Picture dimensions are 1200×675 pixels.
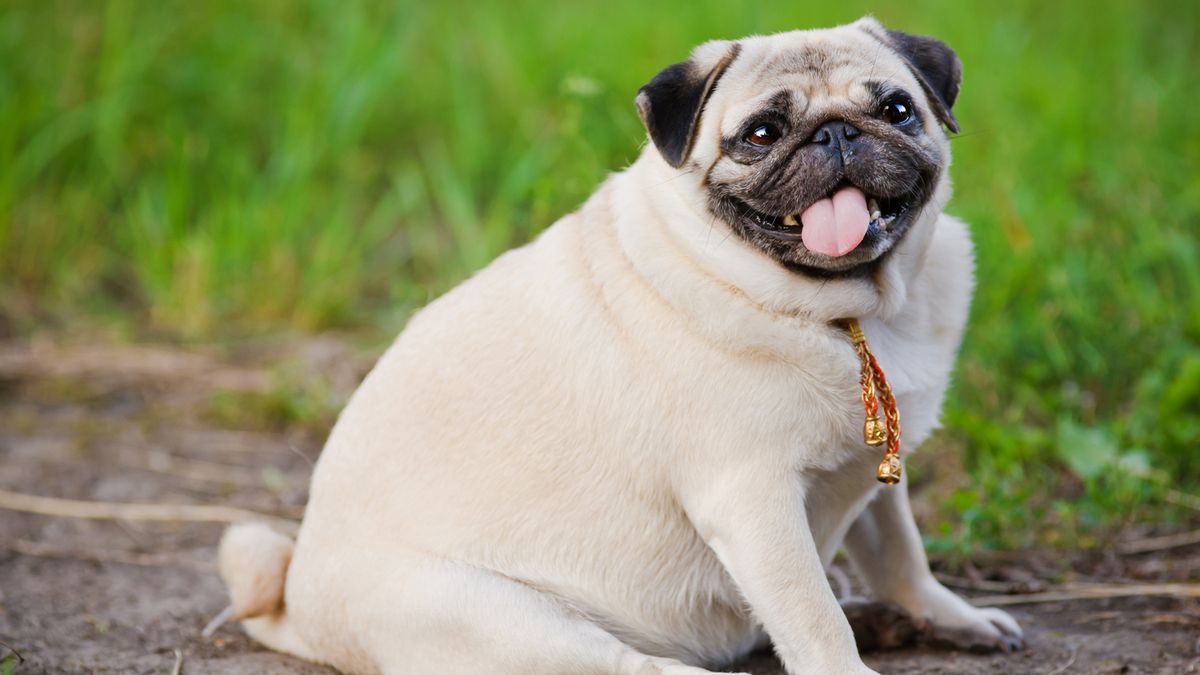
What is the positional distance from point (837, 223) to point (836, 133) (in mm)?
206

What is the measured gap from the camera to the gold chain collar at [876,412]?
2938 mm

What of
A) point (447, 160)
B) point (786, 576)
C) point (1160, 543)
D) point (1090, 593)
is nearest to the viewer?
point (786, 576)

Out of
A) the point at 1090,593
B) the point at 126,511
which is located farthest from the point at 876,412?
the point at 126,511

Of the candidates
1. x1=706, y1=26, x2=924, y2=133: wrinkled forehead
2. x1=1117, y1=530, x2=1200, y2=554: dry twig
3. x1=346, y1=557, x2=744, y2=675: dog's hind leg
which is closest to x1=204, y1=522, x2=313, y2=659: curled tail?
x1=346, y1=557, x2=744, y2=675: dog's hind leg

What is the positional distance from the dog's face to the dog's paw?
3.41 feet

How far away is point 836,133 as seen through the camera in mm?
2926

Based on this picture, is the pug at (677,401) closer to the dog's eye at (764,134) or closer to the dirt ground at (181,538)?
the dog's eye at (764,134)

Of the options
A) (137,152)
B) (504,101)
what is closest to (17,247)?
(137,152)

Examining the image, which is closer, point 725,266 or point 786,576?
point 786,576

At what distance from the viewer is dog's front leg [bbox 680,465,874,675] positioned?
2.86 m

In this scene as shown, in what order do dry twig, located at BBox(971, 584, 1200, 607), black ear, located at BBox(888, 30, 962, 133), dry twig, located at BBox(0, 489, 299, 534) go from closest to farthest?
black ear, located at BBox(888, 30, 962, 133)
dry twig, located at BBox(971, 584, 1200, 607)
dry twig, located at BBox(0, 489, 299, 534)

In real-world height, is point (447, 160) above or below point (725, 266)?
below

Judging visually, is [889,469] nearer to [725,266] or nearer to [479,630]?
[725,266]

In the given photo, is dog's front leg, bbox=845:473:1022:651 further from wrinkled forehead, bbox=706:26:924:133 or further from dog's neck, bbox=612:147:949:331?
wrinkled forehead, bbox=706:26:924:133
